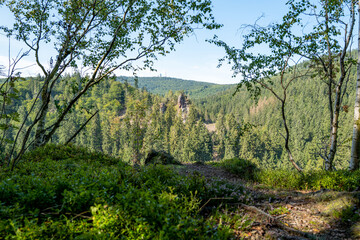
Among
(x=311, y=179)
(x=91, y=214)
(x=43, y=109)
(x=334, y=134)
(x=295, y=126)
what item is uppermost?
(x=43, y=109)

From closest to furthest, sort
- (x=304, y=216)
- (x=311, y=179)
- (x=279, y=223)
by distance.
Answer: (x=279, y=223) < (x=304, y=216) < (x=311, y=179)

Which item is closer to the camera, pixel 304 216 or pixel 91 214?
pixel 91 214

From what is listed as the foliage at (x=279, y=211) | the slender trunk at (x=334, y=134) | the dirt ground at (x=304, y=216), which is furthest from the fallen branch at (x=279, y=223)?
the slender trunk at (x=334, y=134)

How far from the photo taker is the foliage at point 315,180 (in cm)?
624

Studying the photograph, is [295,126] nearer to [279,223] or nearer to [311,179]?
[311,179]

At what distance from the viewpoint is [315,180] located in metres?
6.89

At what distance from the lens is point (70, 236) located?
2393 millimetres

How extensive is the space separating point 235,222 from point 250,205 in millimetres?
1018

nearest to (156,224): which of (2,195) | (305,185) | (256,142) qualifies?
(2,195)

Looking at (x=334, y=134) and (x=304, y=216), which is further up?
(x=334, y=134)

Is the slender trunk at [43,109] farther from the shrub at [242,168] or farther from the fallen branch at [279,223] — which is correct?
the shrub at [242,168]

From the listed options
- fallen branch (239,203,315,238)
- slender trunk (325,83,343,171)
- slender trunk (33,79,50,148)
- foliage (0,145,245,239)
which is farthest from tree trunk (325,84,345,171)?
slender trunk (33,79,50,148)

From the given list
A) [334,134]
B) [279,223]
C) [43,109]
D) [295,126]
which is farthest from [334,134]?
[295,126]

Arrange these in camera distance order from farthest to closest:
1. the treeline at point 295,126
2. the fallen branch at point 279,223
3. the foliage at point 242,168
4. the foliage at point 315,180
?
1. the treeline at point 295,126
2. the foliage at point 242,168
3. the foliage at point 315,180
4. the fallen branch at point 279,223
